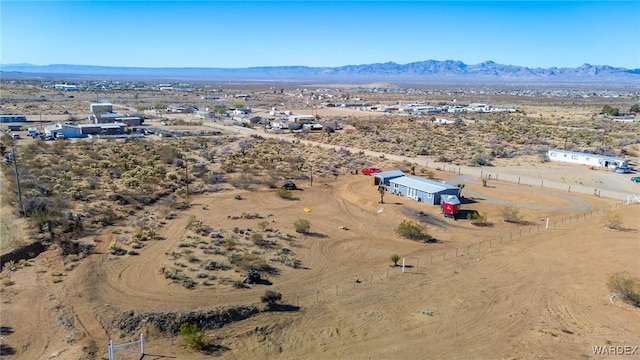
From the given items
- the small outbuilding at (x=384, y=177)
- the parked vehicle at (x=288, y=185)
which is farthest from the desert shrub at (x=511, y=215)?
the parked vehicle at (x=288, y=185)

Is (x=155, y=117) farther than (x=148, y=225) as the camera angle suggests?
Yes

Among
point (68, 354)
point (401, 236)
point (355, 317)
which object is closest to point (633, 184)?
point (401, 236)

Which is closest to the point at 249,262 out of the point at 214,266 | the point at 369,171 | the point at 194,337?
the point at 214,266

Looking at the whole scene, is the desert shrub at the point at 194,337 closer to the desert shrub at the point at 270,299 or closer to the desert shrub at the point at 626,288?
the desert shrub at the point at 270,299

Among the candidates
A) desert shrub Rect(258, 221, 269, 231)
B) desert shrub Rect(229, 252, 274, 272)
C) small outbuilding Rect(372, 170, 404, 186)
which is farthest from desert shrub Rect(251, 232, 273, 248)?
small outbuilding Rect(372, 170, 404, 186)

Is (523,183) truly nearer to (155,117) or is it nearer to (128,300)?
(128,300)

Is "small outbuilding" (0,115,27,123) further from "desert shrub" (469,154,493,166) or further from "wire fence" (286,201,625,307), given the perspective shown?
"wire fence" (286,201,625,307)

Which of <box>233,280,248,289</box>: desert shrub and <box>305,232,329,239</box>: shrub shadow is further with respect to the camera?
<box>305,232,329,239</box>: shrub shadow
